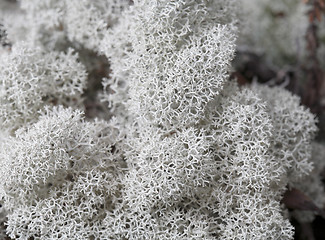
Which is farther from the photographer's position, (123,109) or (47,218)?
(123,109)

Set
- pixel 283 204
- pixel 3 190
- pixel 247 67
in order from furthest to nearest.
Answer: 1. pixel 247 67
2. pixel 283 204
3. pixel 3 190


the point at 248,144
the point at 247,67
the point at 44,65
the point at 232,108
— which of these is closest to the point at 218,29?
the point at 232,108

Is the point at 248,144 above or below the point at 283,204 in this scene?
above

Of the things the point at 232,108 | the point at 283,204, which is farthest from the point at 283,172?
the point at 232,108

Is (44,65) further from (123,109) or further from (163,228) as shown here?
(163,228)

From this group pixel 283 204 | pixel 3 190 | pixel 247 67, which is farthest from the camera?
pixel 247 67

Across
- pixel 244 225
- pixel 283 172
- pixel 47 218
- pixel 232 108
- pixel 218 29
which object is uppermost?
pixel 218 29

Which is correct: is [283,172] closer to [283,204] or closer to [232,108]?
[283,204]
